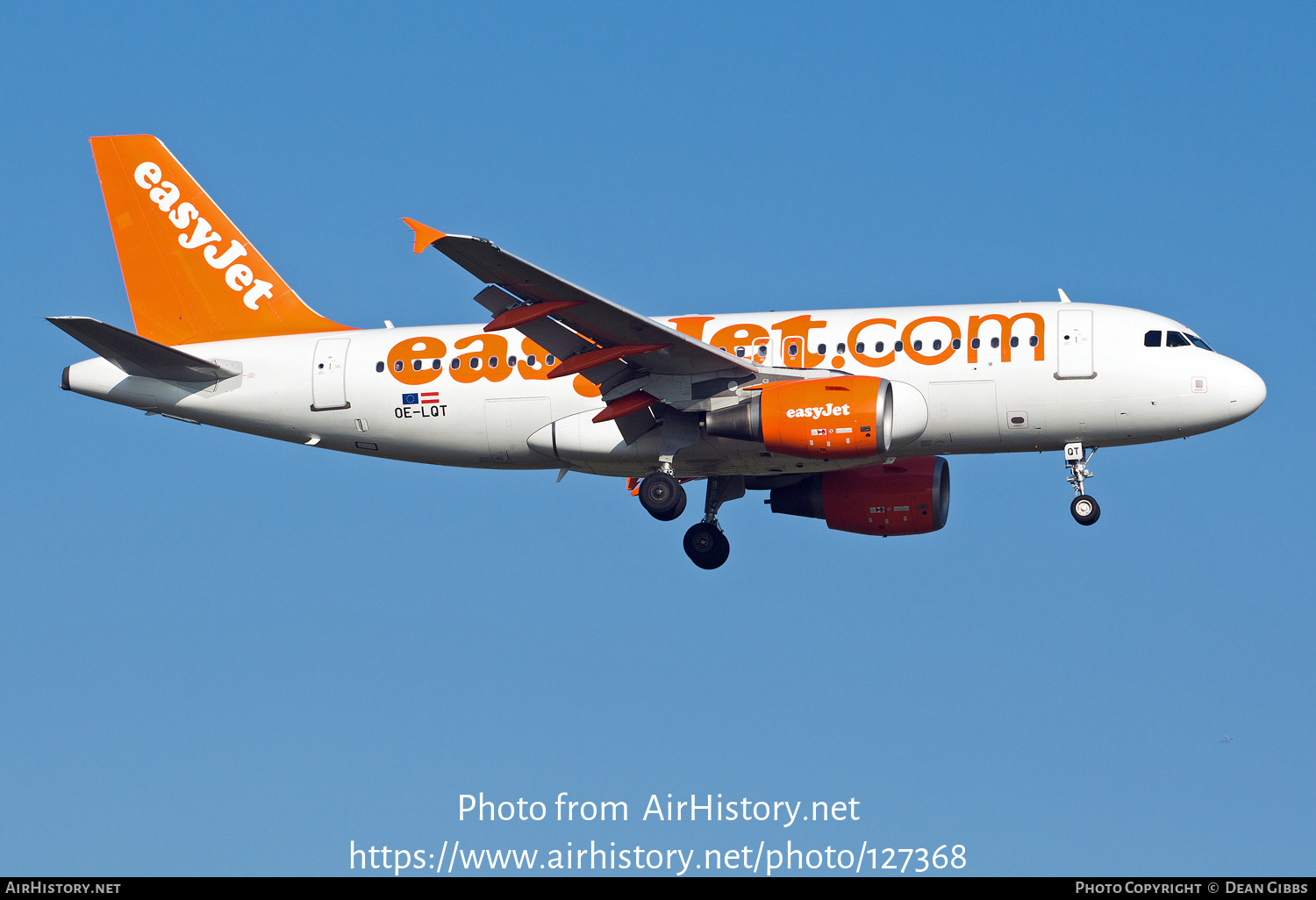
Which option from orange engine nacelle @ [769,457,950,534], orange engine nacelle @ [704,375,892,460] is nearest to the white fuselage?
orange engine nacelle @ [704,375,892,460]

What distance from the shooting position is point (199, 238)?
40.8 metres

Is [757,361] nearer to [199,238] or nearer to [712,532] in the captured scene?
[712,532]

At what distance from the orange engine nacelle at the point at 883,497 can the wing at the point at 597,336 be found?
5289 mm

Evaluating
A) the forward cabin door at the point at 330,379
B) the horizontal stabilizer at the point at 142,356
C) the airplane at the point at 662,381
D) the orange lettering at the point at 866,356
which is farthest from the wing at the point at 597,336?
the horizontal stabilizer at the point at 142,356

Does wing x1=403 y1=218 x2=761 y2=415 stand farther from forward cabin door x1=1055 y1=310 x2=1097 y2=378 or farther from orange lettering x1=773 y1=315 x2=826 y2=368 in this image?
forward cabin door x1=1055 y1=310 x2=1097 y2=378

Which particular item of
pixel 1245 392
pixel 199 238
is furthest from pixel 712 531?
pixel 199 238

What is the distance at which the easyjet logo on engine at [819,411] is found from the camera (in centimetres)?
3328

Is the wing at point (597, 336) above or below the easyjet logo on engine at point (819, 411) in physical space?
above

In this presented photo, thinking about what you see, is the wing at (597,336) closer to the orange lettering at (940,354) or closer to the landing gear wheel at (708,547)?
the orange lettering at (940,354)

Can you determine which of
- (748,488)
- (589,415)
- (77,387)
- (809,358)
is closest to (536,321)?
(589,415)

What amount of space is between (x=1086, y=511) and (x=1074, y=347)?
3.52 meters

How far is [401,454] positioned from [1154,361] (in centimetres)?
1648

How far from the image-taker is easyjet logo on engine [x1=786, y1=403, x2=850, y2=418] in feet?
109

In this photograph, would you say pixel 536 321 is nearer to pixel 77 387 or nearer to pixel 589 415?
pixel 589 415
